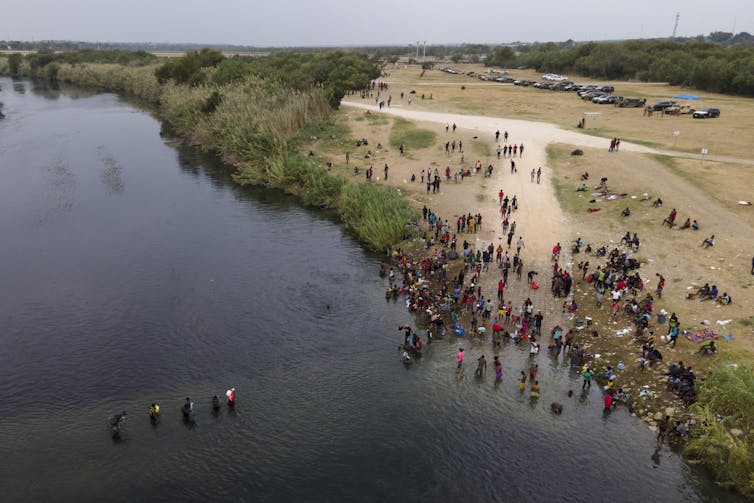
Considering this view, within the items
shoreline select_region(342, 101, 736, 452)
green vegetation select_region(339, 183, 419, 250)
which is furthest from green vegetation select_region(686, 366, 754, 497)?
green vegetation select_region(339, 183, 419, 250)

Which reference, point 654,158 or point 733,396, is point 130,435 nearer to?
point 733,396

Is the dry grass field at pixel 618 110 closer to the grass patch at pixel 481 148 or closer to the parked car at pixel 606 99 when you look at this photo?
the parked car at pixel 606 99

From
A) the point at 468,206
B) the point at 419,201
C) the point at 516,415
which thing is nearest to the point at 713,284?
the point at 516,415

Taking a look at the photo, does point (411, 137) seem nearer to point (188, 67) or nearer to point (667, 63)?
point (188, 67)

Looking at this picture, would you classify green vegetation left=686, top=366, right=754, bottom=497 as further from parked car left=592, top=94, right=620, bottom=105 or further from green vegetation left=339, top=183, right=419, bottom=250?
parked car left=592, top=94, right=620, bottom=105

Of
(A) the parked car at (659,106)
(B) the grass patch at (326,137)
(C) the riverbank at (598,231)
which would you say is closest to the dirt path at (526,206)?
(C) the riverbank at (598,231)

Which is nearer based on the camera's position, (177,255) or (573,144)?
(177,255)
